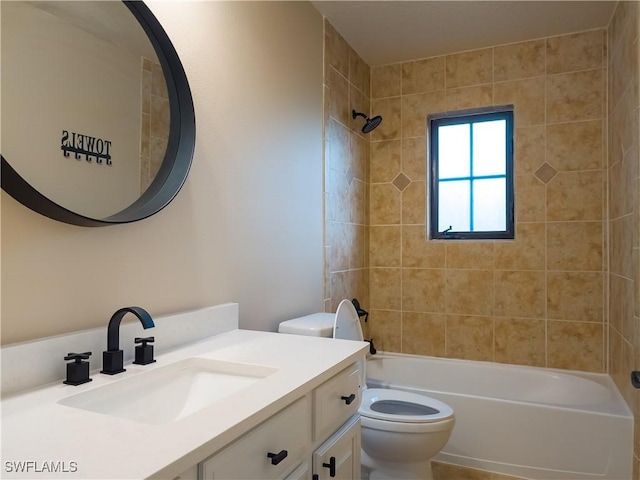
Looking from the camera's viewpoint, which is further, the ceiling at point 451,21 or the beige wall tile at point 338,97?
the beige wall tile at point 338,97

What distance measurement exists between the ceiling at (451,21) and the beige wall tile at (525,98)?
0.27 metres

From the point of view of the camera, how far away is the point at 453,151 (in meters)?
3.04

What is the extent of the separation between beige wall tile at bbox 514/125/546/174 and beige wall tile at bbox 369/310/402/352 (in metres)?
1.28

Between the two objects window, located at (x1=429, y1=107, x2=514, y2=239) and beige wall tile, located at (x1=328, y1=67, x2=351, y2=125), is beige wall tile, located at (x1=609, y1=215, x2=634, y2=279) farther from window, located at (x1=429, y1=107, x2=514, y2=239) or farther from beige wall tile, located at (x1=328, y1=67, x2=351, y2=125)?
beige wall tile, located at (x1=328, y1=67, x2=351, y2=125)

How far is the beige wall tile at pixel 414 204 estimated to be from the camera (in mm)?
3027

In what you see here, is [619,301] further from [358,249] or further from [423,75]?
[423,75]

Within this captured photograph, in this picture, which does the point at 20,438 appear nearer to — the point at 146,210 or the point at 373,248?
the point at 146,210

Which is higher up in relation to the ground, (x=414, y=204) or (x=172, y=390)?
(x=414, y=204)

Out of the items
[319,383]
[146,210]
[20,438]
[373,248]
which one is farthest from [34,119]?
[373,248]

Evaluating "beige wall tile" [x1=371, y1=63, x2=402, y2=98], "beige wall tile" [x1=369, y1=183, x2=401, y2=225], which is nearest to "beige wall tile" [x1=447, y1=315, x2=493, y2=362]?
"beige wall tile" [x1=369, y1=183, x2=401, y2=225]

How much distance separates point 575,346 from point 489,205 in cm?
101

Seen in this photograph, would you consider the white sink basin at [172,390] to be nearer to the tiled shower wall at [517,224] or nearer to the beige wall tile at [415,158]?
the tiled shower wall at [517,224]

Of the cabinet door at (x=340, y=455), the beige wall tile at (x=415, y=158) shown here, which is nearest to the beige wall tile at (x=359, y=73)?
the beige wall tile at (x=415, y=158)

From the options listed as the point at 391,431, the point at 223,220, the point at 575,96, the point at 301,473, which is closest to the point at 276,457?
the point at 301,473
